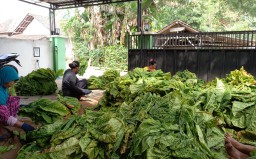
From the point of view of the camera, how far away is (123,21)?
2091cm

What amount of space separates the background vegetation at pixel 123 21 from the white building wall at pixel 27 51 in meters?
7.27

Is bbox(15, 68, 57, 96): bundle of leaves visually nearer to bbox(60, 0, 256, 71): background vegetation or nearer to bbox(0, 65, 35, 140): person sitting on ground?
bbox(0, 65, 35, 140): person sitting on ground

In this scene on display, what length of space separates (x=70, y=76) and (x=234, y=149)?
4803 mm

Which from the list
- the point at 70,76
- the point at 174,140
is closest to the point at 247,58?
the point at 70,76

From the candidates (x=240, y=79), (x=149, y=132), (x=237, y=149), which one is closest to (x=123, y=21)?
(x=240, y=79)

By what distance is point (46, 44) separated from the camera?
554 inches

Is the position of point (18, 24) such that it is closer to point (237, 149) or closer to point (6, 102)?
point (6, 102)

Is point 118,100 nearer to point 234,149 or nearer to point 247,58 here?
point 234,149

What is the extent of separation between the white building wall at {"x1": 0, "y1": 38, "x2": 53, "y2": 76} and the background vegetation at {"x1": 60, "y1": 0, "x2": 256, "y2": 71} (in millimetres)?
7271

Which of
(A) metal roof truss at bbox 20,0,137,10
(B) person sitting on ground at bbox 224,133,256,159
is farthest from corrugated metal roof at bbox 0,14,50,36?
(B) person sitting on ground at bbox 224,133,256,159

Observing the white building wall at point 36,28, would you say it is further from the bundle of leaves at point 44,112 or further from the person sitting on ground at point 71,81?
the bundle of leaves at point 44,112

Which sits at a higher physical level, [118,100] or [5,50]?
[5,50]

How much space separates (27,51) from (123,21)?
9.94 metres

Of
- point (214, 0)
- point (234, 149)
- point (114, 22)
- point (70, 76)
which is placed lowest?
point (234, 149)
